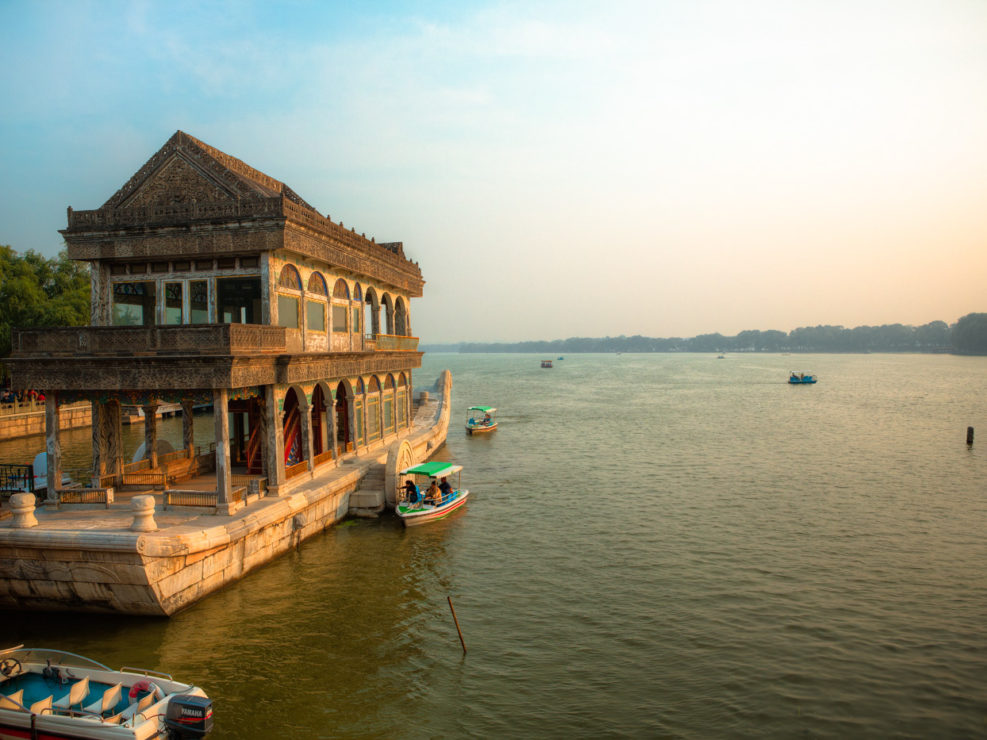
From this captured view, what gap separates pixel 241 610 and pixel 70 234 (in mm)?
11883

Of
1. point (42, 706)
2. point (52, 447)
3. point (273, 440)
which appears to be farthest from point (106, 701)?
point (52, 447)

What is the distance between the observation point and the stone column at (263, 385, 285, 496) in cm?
1819

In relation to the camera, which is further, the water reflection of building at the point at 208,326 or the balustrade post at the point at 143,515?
the water reflection of building at the point at 208,326

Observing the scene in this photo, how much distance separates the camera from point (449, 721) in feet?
35.9

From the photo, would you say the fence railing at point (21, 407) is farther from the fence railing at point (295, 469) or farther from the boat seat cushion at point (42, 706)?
the boat seat cushion at point (42, 706)

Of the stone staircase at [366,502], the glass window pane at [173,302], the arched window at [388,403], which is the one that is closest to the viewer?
the glass window pane at [173,302]

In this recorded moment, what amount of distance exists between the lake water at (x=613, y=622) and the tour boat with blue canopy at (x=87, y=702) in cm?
119

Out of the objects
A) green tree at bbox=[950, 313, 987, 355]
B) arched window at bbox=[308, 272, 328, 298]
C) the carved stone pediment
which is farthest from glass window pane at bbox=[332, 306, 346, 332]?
green tree at bbox=[950, 313, 987, 355]

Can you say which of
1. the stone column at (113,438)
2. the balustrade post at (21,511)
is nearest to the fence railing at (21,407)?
the stone column at (113,438)

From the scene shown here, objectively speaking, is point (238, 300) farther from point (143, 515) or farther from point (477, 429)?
point (477, 429)

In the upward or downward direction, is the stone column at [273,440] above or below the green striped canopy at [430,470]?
above

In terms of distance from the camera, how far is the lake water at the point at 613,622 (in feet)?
36.9

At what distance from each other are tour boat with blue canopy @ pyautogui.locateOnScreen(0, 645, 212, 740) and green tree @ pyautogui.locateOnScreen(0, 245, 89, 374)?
40.6 metres

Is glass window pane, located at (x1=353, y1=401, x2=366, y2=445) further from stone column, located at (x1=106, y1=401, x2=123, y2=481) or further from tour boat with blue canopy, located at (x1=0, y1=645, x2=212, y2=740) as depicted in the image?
tour boat with blue canopy, located at (x1=0, y1=645, x2=212, y2=740)
